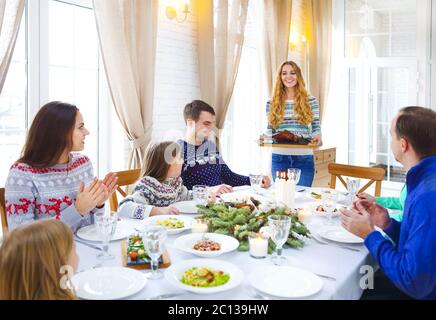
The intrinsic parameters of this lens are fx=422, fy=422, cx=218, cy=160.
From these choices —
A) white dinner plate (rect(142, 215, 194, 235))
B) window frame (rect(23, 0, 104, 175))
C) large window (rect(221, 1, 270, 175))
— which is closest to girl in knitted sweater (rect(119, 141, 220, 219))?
white dinner plate (rect(142, 215, 194, 235))

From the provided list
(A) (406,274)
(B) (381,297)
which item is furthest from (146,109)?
(A) (406,274)

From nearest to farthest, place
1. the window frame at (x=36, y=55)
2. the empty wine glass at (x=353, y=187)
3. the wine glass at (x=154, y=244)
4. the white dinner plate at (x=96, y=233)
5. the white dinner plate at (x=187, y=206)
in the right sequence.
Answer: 1. the wine glass at (x=154, y=244)
2. the white dinner plate at (x=96, y=233)
3. the white dinner plate at (x=187, y=206)
4. the empty wine glass at (x=353, y=187)
5. the window frame at (x=36, y=55)

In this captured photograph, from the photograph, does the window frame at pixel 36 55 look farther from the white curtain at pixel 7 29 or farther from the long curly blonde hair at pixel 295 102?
the long curly blonde hair at pixel 295 102

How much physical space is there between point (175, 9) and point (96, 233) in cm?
263

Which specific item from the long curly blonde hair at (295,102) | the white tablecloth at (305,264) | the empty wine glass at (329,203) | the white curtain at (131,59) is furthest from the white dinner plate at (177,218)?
the long curly blonde hair at (295,102)

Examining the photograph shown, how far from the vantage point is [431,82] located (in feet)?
18.9

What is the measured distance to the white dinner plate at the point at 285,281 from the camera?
1.24 metres

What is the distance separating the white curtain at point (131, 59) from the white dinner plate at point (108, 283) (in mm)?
1991

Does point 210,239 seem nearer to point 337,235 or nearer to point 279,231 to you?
point 279,231

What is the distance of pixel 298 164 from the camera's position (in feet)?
11.9

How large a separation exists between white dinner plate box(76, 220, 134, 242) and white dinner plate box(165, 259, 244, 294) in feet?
1.45

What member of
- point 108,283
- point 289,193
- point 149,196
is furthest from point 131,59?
point 108,283
